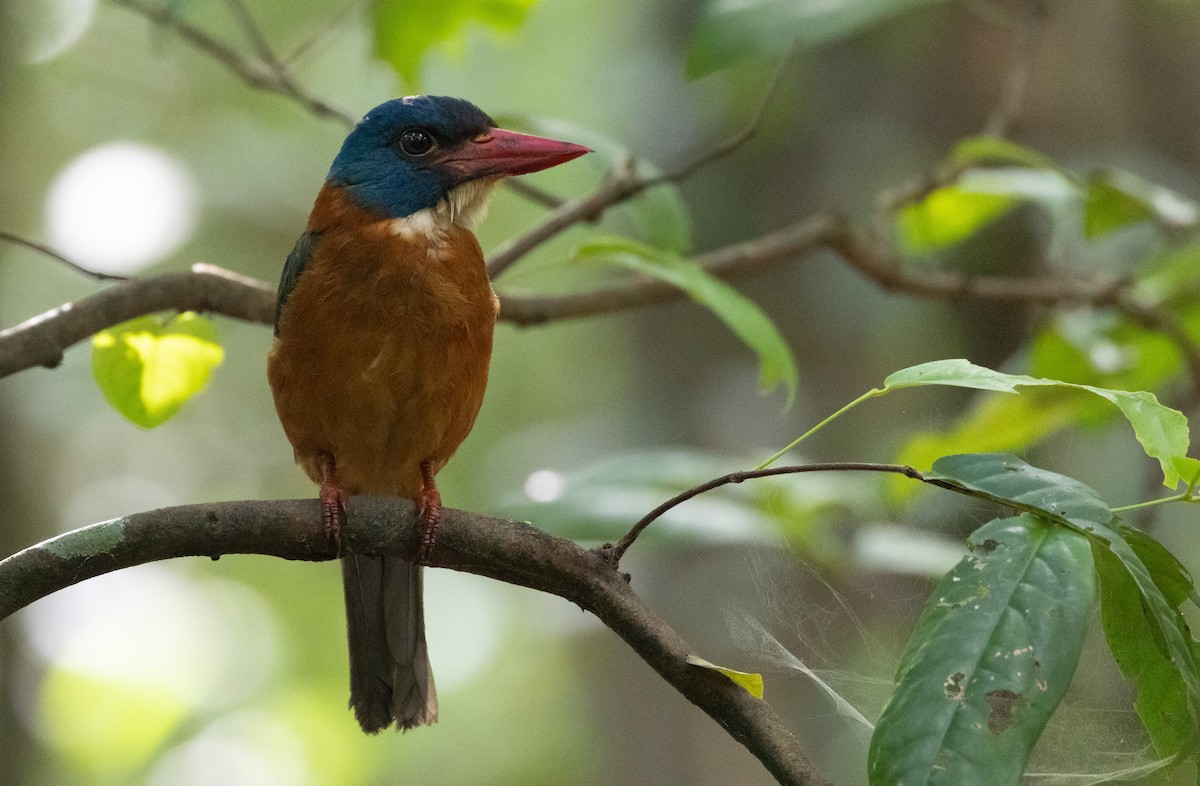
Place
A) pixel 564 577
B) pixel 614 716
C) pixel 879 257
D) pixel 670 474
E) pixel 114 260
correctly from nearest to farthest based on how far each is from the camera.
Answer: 1. pixel 564 577
2. pixel 670 474
3. pixel 879 257
4. pixel 614 716
5. pixel 114 260

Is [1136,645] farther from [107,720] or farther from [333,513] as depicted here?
[107,720]

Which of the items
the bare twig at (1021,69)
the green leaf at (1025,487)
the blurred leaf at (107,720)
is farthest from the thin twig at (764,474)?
the blurred leaf at (107,720)

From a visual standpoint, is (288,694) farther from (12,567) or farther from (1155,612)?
(1155,612)

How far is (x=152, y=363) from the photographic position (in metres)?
2.45

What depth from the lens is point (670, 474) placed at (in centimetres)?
304

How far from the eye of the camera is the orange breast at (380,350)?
8.71ft

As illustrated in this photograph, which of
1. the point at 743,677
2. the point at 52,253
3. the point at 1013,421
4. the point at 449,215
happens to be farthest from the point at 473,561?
the point at 1013,421

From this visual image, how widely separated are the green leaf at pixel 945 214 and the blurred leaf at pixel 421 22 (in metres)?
1.34

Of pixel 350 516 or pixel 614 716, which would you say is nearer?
pixel 350 516

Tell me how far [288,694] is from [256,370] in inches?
99.7

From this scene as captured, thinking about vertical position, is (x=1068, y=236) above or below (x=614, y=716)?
above

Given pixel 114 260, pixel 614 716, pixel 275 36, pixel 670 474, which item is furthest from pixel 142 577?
pixel 670 474

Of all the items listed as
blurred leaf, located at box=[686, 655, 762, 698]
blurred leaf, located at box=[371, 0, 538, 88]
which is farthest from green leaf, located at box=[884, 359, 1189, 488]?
blurred leaf, located at box=[371, 0, 538, 88]

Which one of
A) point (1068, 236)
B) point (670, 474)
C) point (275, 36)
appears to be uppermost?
point (275, 36)
